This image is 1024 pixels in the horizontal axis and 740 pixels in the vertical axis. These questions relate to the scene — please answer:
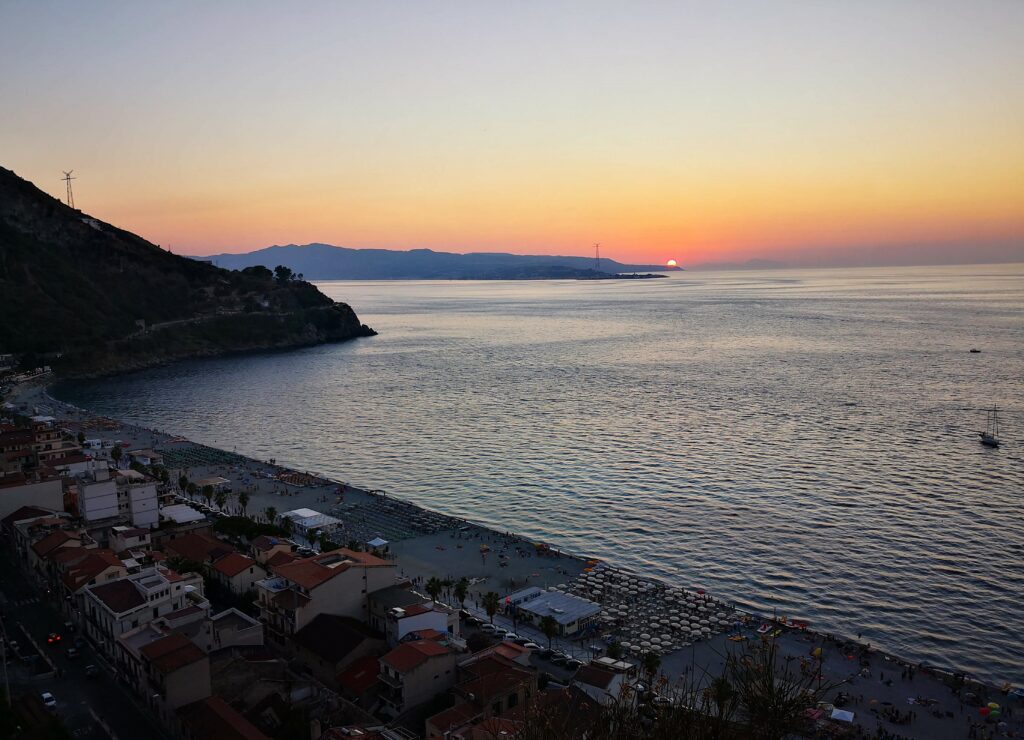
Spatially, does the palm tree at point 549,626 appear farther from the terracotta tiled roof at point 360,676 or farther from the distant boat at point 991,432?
the distant boat at point 991,432

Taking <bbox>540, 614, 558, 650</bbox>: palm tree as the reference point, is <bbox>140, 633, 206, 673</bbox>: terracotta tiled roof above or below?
above

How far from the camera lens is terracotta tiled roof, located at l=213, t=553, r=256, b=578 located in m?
24.5

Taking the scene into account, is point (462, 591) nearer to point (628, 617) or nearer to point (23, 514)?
point (628, 617)

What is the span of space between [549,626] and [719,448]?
85.8 feet

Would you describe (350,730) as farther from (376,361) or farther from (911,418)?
(376,361)

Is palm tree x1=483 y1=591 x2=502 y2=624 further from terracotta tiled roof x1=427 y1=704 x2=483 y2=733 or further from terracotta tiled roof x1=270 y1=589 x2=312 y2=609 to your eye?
terracotta tiled roof x1=427 y1=704 x2=483 y2=733

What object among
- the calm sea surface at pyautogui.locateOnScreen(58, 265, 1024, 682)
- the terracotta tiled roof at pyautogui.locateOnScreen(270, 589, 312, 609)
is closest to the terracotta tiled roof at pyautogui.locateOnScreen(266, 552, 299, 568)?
the terracotta tiled roof at pyautogui.locateOnScreen(270, 589, 312, 609)

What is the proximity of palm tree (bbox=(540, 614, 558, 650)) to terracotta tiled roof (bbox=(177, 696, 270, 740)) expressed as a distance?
9.00 m

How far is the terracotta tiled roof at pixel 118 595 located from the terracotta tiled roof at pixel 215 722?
443cm

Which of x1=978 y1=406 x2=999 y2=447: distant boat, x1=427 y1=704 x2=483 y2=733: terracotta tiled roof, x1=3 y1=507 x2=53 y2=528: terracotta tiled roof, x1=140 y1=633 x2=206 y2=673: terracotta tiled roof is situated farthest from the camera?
x1=978 y1=406 x2=999 y2=447: distant boat

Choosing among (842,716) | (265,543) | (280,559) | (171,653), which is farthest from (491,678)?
(265,543)

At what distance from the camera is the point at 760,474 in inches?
1567

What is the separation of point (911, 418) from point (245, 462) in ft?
145

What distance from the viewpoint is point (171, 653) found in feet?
57.6
